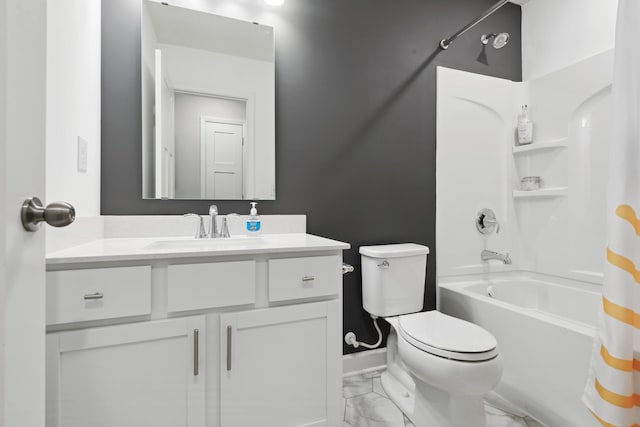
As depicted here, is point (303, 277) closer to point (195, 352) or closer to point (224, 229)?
point (195, 352)

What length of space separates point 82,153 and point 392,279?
153 cm

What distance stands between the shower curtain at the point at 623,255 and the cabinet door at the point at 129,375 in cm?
133

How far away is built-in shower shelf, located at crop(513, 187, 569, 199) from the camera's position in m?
2.04

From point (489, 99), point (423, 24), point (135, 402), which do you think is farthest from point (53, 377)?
point (489, 99)

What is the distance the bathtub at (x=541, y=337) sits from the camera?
1.31 meters

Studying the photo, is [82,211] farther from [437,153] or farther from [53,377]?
[437,153]

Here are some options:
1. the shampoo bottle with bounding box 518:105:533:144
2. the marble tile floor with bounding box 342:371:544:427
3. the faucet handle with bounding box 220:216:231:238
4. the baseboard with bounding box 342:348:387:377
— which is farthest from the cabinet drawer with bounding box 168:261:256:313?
the shampoo bottle with bounding box 518:105:533:144

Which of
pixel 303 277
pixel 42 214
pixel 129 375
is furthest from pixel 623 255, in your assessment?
pixel 129 375

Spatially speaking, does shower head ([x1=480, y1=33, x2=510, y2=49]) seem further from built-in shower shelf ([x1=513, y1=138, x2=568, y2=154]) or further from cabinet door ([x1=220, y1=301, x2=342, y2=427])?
cabinet door ([x1=220, y1=301, x2=342, y2=427])

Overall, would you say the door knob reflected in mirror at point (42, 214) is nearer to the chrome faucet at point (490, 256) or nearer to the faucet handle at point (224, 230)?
the faucet handle at point (224, 230)

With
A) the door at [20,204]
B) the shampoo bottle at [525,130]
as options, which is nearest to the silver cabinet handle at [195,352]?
the door at [20,204]

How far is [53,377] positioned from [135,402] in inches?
9.4

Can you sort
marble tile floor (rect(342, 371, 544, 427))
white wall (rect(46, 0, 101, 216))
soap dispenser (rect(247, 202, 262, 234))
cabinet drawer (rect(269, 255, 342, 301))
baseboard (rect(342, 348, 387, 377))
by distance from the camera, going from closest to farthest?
white wall (rect(46, 0, 101, 216)) < cabinet drawer (rect(269, 255, 342, 301)) < marble tile floor (rect(342, 371, 544, 427)) < soap dispenser (rect(247, 202, 262, 234)) < baseboard (rect(342, 348, 387, 377))

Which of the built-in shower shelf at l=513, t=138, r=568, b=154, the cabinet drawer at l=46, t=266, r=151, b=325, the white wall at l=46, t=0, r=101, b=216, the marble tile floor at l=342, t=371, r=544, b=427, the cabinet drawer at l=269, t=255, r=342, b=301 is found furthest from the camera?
the built-in shower shelf at l=513, t=138, r=568, b=154
